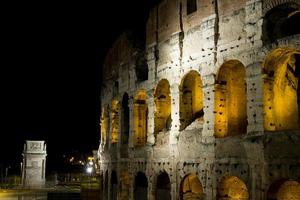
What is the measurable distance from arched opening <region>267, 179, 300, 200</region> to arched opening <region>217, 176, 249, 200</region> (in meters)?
1.79

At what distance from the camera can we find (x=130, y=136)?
21.3 meters

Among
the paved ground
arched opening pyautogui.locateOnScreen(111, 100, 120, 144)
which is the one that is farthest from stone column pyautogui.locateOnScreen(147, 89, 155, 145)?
the paved ground

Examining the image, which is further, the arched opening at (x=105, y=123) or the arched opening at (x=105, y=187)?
the arched opening at (x=105, y=123)

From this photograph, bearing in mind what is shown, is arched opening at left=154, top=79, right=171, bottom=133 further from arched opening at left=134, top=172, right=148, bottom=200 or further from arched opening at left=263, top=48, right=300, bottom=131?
arched opening at left=263, top=48, right=300, bottom=131

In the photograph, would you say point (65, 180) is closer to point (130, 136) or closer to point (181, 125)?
point (130, 136)

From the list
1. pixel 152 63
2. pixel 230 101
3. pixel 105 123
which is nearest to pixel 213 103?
pixel 230 101

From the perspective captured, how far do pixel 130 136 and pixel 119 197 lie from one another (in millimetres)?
3457

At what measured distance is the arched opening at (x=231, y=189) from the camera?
49.7 ft

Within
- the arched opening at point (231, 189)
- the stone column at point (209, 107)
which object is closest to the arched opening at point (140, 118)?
the stone column at point (209, 107)

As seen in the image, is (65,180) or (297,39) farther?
(65,180)

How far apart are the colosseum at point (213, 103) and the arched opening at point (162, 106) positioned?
0.05 m

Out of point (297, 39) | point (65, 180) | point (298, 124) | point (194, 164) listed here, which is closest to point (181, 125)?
point (194, 164)

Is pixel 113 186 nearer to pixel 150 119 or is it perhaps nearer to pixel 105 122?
pixel 105 122

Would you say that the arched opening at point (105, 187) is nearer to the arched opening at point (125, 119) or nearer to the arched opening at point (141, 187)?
the arched opening at point (125, 119)
